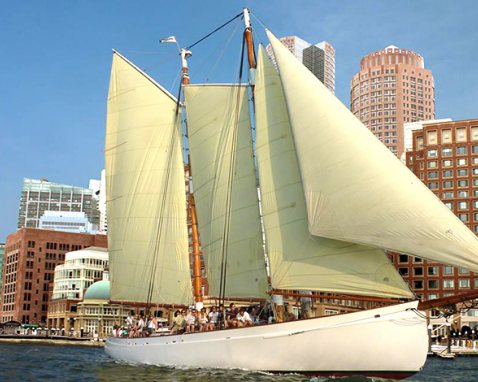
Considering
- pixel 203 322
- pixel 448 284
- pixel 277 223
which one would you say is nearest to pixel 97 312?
pixel 448 284

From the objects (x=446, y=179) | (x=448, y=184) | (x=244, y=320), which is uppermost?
(x=446, y=179)

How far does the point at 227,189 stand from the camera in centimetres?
4206

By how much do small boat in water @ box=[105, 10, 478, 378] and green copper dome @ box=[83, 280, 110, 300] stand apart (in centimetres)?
8718

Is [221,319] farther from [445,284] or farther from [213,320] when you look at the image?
[445,284]

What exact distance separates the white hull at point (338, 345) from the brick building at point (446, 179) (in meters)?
101

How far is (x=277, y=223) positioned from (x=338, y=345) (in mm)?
7785

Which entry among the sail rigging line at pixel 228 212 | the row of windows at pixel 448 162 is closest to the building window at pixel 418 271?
the row of windows at pixel 448 162

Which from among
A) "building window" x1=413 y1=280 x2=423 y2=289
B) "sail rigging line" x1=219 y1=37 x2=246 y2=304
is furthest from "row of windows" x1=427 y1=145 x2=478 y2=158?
"sail rigging line" x1=219 y1=37 x2=246 y2=304

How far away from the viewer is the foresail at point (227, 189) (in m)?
40.0

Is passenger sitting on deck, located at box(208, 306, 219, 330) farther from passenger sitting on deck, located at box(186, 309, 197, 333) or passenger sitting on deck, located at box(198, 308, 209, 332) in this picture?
passenger sitting on deck, located at box(186, 309, 197, 333)

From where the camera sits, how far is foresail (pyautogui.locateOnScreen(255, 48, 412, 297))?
1249 inches

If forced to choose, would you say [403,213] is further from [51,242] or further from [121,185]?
[51,242]

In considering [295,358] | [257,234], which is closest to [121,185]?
[257,234]

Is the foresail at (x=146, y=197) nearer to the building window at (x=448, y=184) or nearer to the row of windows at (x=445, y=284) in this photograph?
the row of windows at (x=445, y=284)
